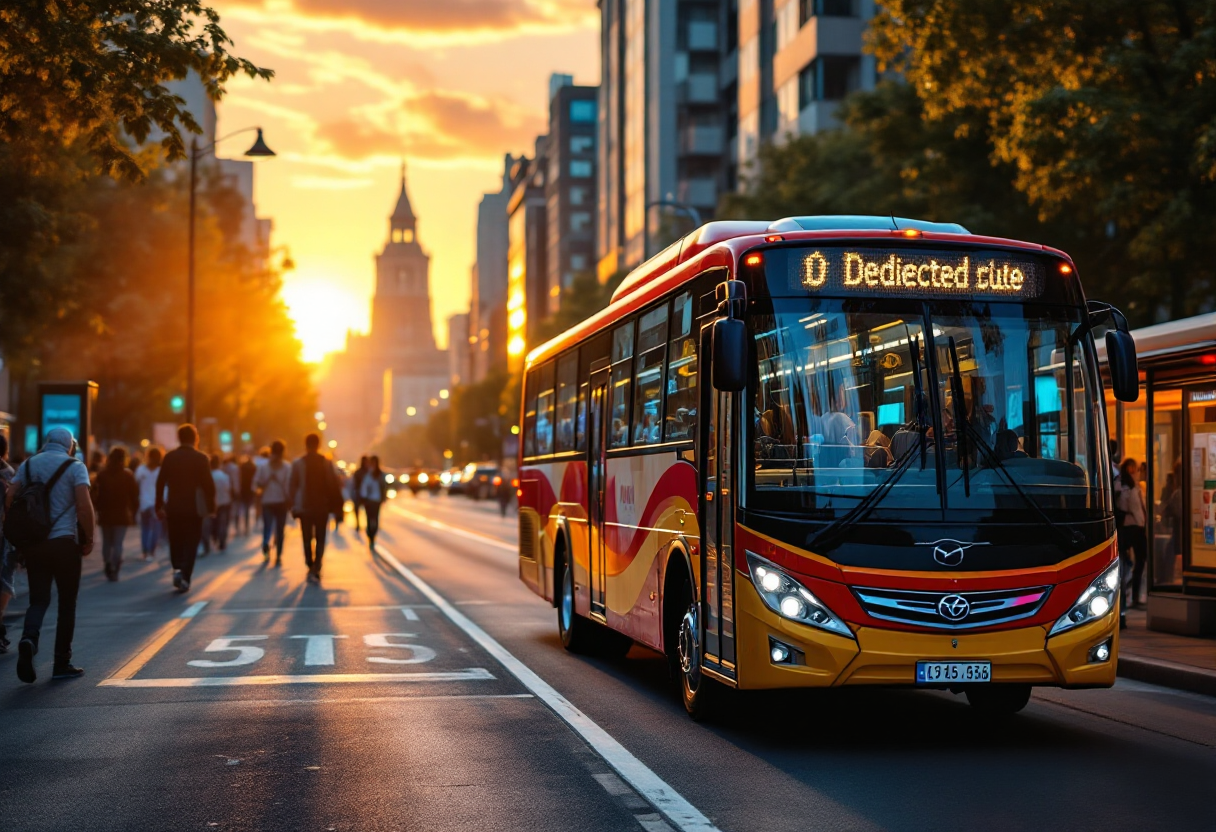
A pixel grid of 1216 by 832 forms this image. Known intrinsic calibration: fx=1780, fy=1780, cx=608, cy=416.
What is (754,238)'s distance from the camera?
1009 cm

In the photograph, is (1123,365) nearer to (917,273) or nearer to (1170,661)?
(917,273)

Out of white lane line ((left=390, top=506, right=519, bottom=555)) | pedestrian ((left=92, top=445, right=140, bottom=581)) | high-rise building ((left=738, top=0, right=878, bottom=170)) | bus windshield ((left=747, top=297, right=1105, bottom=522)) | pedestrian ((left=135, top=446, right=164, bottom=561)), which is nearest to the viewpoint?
bus windshield ((left=747, top=297, right=1105, bottom=522))

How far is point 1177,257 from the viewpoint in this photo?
2408 cm

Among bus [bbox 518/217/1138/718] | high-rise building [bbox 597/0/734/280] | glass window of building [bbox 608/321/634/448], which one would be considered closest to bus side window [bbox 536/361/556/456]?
glass window of building [bbox 608/321/634/448]

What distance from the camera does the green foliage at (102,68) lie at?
54.5 feet

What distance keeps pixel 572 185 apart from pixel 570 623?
136 metres

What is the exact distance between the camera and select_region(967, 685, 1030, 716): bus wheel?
10.7 m

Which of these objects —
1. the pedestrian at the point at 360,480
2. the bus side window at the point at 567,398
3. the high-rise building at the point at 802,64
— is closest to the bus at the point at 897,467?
the bus side window at the point at 567,398

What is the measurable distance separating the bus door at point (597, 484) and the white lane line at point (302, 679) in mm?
1144

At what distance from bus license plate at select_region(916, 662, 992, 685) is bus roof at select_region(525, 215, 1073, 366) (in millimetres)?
2303

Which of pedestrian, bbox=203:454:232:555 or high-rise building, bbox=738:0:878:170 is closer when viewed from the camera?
pedestrian, bbox=203:454:232:555

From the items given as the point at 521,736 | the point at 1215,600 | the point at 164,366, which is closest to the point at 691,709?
the point at 521,736

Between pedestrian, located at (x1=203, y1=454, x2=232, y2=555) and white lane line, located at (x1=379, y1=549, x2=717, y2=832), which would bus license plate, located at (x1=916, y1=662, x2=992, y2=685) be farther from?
pedestrian, located at (x1=203, y1=454, x2=232, y2=555)

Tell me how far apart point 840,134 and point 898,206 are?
1167cm
